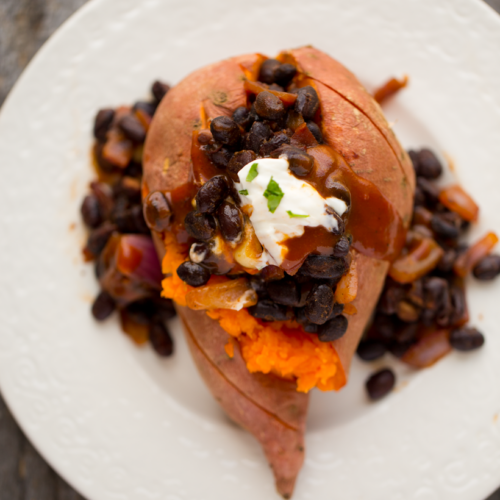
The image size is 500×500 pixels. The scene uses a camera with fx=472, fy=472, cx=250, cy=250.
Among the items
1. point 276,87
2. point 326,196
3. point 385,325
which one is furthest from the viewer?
point 385,325

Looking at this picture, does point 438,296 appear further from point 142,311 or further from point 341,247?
point 142,311

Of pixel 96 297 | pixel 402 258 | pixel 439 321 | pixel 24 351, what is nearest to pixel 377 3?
pixel 402 258

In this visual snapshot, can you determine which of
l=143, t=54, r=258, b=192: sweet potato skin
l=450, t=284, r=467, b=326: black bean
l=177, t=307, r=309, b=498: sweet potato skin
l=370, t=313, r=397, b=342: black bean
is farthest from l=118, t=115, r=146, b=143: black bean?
l=450, t=284, r=467, b=326: black bean

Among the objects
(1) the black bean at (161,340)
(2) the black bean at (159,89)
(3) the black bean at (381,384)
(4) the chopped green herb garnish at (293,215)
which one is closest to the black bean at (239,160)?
(4) the chopped green herb garnish at (293,215)

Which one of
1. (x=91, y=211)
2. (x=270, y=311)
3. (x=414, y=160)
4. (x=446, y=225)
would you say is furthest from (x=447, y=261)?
(x=91, y=211)

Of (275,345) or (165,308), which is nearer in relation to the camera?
(275,345)

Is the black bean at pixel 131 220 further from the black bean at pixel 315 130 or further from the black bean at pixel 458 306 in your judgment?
the black bean at pixel 458 306

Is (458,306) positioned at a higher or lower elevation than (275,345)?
higher
